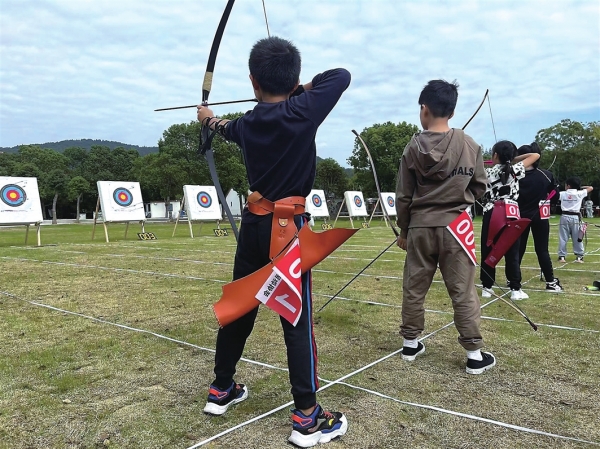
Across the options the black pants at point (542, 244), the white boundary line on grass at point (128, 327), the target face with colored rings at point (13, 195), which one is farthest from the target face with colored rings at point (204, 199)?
the black pants at point (542, 244)

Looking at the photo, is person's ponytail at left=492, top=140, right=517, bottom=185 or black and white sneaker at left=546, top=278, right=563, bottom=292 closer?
person's ponytail at left=492, top=140, right=517, bottom=185

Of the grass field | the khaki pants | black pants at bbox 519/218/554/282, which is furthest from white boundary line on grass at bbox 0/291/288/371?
black pants at bbox 519/218/554/282

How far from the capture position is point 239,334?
2.22 m

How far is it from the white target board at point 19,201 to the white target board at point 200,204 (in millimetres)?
4743

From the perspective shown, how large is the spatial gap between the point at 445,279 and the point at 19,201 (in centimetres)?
1312

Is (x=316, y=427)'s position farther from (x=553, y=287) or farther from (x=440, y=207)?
(x=553, y=287)

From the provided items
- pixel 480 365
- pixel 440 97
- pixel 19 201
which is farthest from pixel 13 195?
pixel 480 365

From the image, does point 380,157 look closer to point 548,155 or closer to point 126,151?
point 548,155

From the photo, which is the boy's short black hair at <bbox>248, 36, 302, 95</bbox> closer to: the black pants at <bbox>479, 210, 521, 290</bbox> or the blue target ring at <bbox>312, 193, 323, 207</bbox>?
the black pants at <bbox>479, 210, 521, 290</bbox>

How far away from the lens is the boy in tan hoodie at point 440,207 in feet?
9.16

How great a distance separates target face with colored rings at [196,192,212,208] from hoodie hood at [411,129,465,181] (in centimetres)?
1480

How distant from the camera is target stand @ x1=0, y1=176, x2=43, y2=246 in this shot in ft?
41.2

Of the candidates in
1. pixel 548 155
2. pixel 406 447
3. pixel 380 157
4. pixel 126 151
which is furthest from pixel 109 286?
pixel 126 151

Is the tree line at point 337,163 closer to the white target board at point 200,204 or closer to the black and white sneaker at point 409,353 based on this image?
the white target board at point 200,204
